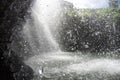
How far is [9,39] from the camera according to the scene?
10.9 metres

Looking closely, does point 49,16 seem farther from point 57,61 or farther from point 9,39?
point 9,39

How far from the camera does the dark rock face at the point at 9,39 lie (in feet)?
33.4

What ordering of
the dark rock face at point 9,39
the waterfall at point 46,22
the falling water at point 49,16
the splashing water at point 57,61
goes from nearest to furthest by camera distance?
the dark rock face at point 9,39, the splashing water at point 57,61, the waterfall at point 46,22, the falling water at point 49,16

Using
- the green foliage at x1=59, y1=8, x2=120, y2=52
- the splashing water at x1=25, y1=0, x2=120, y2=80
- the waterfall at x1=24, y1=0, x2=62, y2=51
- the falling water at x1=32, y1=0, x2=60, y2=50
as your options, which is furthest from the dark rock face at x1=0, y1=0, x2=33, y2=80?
the green foliage at x1=59, y1=8, x2=120, y2=52

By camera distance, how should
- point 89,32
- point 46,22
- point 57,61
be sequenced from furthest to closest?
1. point 89,32
2. point 46,22
3. point 57,61

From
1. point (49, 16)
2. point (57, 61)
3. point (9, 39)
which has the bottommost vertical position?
point (57, 61)

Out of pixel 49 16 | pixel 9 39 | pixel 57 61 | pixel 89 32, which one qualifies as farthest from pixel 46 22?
pixel 9 39

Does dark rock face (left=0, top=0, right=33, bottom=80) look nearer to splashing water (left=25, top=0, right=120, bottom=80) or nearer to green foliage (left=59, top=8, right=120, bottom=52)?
splashing water (left=25, top=0, right=120, bottom=80)

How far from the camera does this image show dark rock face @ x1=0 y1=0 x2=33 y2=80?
10.2 metres

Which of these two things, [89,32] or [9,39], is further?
[89,32]

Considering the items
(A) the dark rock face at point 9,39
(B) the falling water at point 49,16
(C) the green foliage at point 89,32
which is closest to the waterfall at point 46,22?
(B) the falling water at point 49,16

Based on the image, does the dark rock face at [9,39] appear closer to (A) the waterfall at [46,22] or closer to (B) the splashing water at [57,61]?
(B) the splashing water at [57,61]

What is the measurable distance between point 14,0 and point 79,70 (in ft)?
21.7

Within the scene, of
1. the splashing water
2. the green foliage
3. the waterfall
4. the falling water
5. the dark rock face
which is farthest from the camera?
the green foliage
